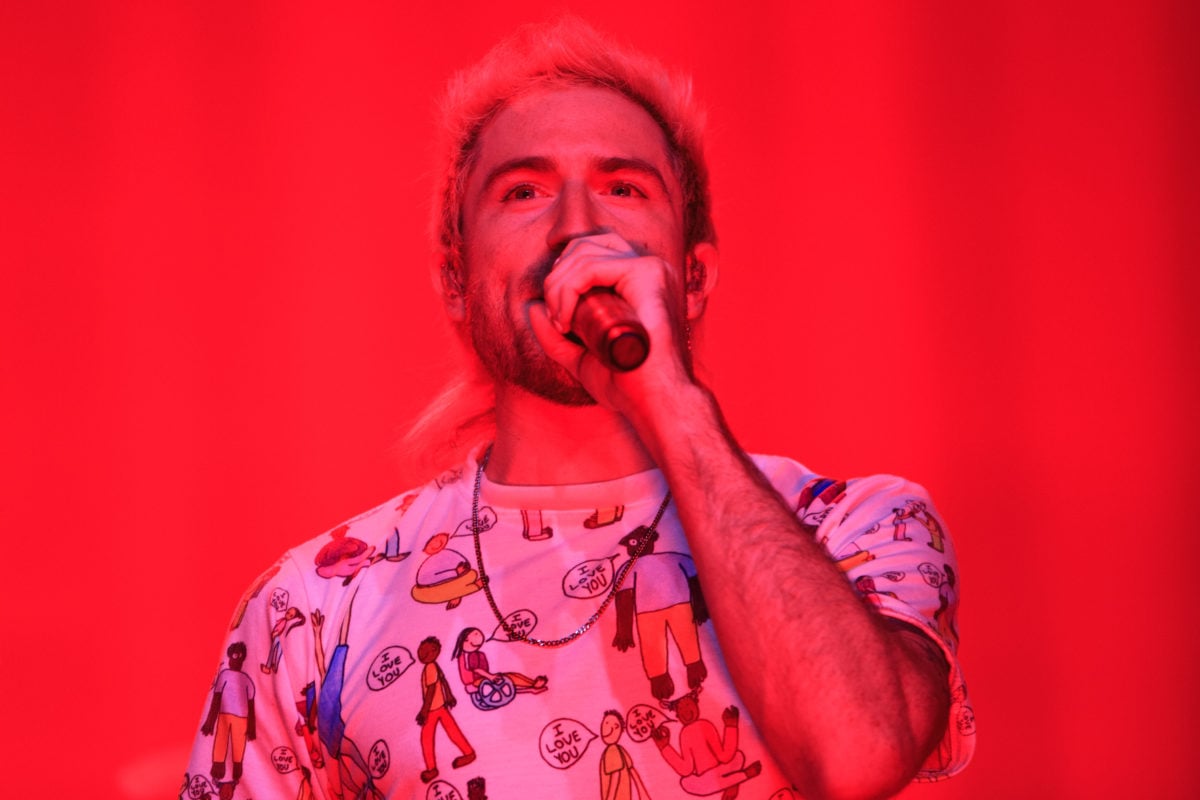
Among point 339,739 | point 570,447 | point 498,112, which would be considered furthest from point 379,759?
point 498,112

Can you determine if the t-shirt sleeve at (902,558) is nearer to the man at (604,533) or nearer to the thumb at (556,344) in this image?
the man at (604,533)

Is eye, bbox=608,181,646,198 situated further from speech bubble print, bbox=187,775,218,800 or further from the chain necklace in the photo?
speech bubble print, bbox=187,775,218,800

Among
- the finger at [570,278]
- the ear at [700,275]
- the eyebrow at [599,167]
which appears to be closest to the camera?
the finger at [570,278]

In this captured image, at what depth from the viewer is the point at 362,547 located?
1.34 m

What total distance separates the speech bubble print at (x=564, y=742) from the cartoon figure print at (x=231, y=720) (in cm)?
34

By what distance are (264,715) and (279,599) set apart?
0.41 feet

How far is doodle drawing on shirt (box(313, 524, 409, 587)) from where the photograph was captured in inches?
51.3

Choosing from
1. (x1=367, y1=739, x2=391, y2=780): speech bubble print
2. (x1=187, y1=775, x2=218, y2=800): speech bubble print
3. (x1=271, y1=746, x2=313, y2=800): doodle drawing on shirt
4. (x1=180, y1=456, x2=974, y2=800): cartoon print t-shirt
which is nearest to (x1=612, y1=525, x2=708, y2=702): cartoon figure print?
(x1=180, y1=456, x2=974, y2=800): cartoon print t-shirt

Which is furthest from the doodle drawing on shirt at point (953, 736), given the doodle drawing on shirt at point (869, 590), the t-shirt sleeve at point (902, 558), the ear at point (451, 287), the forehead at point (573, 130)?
the ear at point (451, 287)

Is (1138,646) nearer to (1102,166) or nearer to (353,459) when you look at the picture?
(1102,166)

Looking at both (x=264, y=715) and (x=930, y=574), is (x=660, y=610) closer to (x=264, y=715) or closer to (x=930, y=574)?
(x=930, y=574)

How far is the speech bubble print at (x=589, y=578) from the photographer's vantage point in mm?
1187

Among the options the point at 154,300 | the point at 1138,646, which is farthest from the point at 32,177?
the point at 1138,646

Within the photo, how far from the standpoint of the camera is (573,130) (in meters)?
1.38
